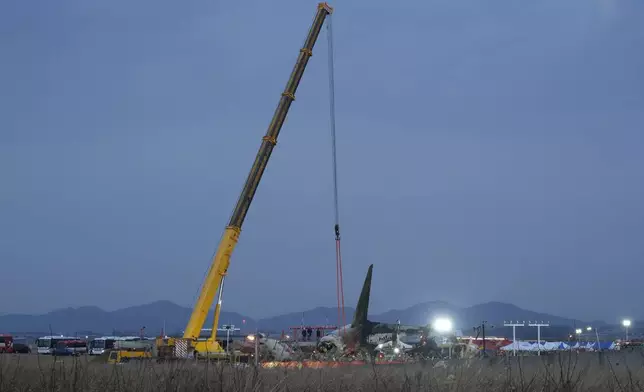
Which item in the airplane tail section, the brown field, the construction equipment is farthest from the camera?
the airplane tail section

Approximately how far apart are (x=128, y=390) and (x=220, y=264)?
3151cm

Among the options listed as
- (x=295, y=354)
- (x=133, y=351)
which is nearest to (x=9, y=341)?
(x=133, y=351)

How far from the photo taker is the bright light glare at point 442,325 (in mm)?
61428

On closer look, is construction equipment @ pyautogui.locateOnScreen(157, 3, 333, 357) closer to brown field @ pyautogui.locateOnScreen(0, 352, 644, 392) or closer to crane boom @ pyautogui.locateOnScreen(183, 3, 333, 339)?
crane boom @ pyautogui.locateOnScreen(183, 3, 333, 339)

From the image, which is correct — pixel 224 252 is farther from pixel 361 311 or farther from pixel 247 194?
pixel 361 311

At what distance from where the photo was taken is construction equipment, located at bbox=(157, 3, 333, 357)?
41.1 meters

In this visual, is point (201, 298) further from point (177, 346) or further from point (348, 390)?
point (348, 390)

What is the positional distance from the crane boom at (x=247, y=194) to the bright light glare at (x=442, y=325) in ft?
75.0

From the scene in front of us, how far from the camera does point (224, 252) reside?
43.1m

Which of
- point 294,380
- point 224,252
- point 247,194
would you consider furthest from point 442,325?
point 294,380

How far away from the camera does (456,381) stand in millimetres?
12727

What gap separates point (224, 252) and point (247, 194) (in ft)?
13.9

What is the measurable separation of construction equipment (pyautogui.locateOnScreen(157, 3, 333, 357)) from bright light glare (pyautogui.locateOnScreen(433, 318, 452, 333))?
22927 millimetres

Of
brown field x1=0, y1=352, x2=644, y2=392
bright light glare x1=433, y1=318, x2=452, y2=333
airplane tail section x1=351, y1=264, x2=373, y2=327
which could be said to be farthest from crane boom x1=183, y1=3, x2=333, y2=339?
brown field x1=0, y1=352, x2=644, y2=392
